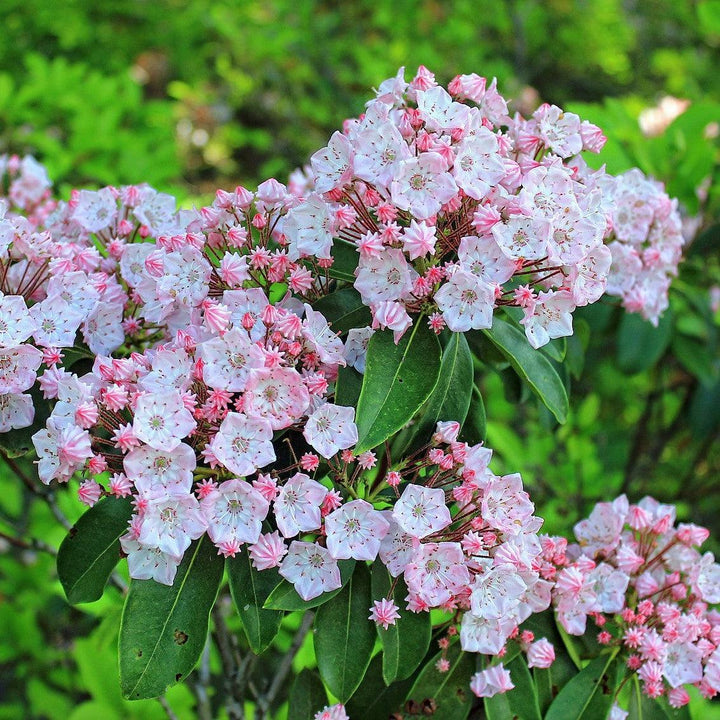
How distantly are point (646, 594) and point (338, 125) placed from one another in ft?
11.2

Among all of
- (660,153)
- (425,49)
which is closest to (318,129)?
(425,49)

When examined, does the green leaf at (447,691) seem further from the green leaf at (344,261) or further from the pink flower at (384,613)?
the green leaf at (344,261)

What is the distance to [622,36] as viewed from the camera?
5480 millimetres

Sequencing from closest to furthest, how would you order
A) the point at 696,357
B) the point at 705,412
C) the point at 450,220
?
the point at 450,220, the point at 696,357, the point at 705,412

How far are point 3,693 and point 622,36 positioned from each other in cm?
485

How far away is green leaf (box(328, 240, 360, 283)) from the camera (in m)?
1.25

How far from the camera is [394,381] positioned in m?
1.14

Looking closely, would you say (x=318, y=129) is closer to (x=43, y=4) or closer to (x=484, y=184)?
(x=43, y=4)

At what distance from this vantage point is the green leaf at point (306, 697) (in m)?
1.42

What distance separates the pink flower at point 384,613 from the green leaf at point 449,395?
217 mm

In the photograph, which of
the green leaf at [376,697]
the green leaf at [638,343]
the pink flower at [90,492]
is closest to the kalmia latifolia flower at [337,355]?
the pink flower at [90,492]

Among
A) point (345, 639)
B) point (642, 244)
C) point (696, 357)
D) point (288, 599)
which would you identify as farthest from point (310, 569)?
point (696, 357)

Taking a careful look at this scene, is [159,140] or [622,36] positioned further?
[622,36]

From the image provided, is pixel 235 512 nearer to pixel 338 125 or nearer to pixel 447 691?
pixel 447 691
